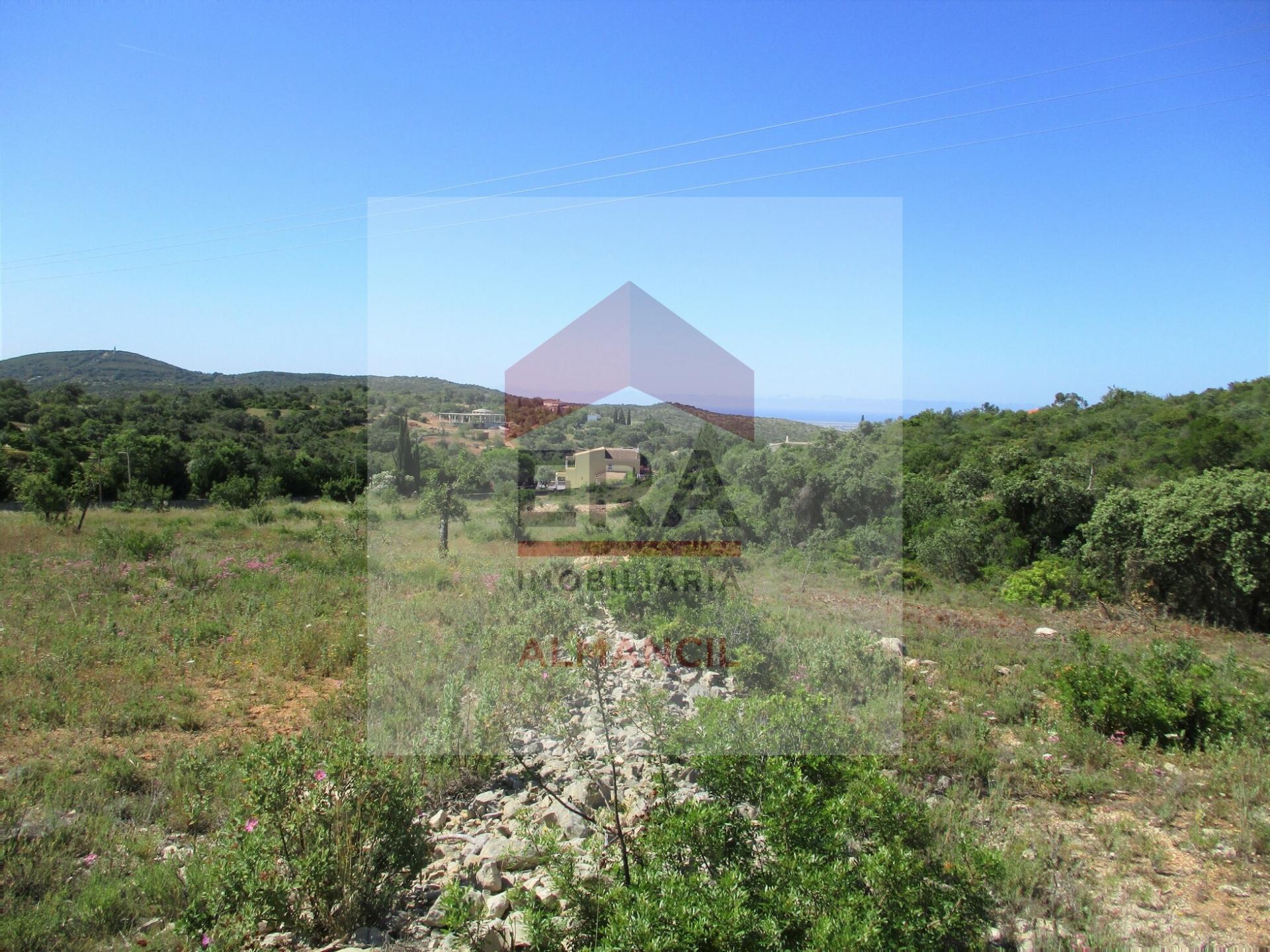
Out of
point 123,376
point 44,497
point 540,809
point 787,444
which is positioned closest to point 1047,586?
point 787,444

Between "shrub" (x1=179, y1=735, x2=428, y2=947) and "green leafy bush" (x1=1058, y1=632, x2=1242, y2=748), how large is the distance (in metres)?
3.86

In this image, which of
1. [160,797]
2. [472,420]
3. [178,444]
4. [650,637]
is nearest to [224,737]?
[160,797]

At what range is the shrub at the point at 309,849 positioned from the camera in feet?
7.28

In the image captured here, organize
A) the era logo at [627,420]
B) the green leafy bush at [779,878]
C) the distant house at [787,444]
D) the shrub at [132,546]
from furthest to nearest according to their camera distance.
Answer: the shrub at [132,546] → the distant house at [787,444] → the era logo at [627,420] → the green leafy bush at [779,878]

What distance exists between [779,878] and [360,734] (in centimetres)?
292

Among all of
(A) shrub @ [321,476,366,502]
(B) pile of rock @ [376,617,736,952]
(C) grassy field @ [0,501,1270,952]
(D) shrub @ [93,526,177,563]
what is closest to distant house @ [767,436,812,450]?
(C) grassy field @ [0,501,1270,952]

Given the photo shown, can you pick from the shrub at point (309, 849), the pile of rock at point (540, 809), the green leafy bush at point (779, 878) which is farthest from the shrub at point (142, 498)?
the green leafy bush at point (779, 878)

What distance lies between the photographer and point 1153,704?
12.7 ft

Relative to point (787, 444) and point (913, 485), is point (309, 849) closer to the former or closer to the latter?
point (787, 444)

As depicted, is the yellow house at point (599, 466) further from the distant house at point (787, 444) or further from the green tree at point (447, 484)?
the distant house at point (787, 444)

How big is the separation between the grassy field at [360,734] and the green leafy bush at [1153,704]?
0.29ft

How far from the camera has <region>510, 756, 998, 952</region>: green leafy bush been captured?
1749mm

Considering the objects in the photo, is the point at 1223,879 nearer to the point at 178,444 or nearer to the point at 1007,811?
the point at 1007,811

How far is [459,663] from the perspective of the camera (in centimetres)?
486
